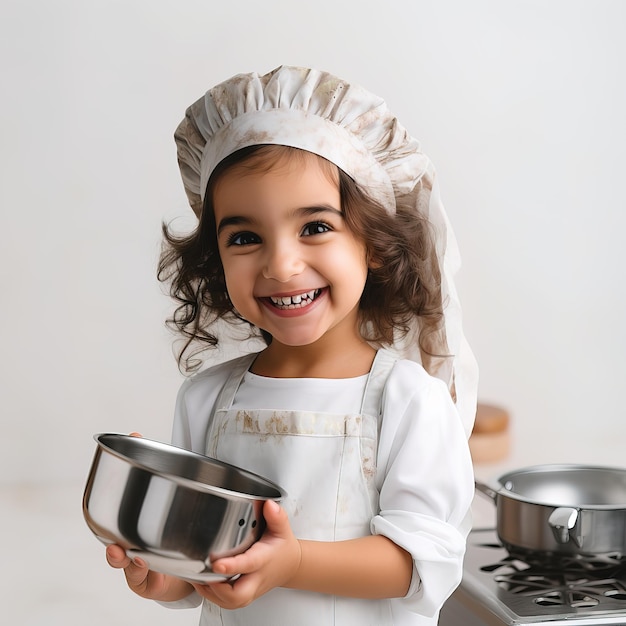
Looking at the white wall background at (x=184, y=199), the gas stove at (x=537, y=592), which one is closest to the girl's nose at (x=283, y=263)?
the gas stove at (x=537, y=592)

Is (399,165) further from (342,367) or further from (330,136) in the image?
(342,367)

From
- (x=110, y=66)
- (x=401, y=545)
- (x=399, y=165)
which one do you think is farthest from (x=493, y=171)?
(x=401, y=545)

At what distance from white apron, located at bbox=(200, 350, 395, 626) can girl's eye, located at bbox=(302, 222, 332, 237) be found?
15 centimetres

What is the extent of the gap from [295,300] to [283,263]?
0.14 feet

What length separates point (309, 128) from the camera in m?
0.74

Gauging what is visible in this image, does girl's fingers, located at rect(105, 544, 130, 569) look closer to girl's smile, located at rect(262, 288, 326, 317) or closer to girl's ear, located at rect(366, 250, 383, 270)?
girl's smile, located at rect(262, 288, 326, 317)

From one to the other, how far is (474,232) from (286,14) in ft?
2.38

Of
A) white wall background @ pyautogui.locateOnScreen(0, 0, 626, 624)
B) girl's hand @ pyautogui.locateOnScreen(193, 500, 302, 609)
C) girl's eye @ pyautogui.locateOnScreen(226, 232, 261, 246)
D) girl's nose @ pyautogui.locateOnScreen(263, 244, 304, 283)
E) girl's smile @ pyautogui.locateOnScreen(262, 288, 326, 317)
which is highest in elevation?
white wall background @ pyautogui.locateOnScreen(0, 0, 626, 624)

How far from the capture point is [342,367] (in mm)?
792

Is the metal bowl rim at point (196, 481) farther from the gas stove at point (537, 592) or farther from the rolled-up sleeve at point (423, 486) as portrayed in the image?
the gas stove at point (537, 592)

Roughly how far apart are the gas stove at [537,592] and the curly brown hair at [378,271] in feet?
0.93

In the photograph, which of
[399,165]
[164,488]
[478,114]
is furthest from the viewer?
[478,114]

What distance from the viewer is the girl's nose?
71cm

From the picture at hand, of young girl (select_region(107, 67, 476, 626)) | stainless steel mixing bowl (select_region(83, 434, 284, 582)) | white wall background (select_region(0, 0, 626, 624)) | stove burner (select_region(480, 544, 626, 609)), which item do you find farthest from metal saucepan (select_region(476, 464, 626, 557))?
white wall background (select_region(0, 0, 626, 624))
